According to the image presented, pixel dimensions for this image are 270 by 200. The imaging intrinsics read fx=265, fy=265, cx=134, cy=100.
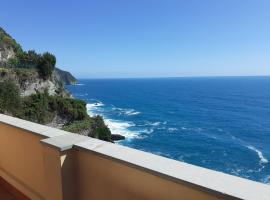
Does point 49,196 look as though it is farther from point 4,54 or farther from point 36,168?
point 4,54

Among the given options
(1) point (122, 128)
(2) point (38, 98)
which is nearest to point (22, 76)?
(2) point (38, 98)

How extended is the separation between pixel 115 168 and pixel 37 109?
36.9 meters

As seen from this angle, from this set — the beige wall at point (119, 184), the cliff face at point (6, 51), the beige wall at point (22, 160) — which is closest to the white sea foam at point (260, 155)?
the beige wall at point (22, 160)

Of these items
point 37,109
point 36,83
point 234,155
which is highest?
point 36,83

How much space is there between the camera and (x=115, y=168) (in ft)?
5.67

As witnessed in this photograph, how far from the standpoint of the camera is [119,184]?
5.66 feet

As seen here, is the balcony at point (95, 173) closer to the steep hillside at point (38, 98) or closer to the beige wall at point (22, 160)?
the beige wall at point (22, 160)

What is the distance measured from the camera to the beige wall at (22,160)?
2498 mm

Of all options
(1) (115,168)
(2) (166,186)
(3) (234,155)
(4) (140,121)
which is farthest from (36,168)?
(4) (140,121)

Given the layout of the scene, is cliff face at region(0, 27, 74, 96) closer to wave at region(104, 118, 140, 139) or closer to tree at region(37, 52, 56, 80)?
tree at region(37, 52, 56, 80)

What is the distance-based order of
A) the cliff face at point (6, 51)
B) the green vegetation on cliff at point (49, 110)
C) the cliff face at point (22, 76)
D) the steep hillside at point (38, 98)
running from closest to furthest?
the green vegetation on cliff at point (49, 110)
the steep hillside at point (38, 98)
the cliff face at point (22, 76)
the cliff face at point (6, 51)

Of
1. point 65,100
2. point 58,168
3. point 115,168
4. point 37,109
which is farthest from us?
point 65,100

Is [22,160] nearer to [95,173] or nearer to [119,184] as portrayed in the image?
[95,173]

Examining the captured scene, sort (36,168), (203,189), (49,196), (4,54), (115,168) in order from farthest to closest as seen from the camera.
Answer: (4,54) → (36,168) → (49,196) → (115,168) → (203,189)
